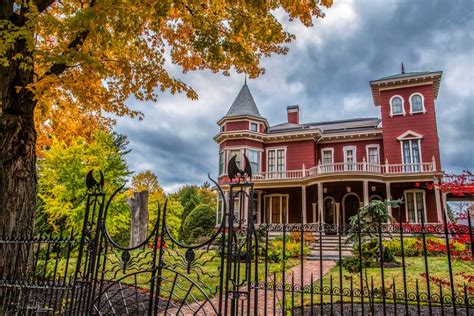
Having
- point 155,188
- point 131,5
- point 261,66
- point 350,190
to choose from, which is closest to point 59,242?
point 131,5

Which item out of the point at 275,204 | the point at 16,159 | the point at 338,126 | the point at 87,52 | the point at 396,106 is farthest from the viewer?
the point at 338,126

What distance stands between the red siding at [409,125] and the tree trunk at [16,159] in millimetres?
19344

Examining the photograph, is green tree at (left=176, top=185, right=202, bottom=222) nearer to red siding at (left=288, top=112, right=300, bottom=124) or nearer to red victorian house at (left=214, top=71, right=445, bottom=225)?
red victorian house at (left=214, top=71, right=445, bottom=225)

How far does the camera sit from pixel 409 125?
19578mm

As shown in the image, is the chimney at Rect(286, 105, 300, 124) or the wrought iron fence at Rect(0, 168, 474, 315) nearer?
the wrought iron fence at Rect(0, 168, 474, 315)

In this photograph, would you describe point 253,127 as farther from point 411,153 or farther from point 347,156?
point 411,153

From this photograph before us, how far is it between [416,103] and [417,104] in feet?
0.28

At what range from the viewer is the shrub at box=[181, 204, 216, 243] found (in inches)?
825

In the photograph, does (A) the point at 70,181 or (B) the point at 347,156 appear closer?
(A) the point at 70,181

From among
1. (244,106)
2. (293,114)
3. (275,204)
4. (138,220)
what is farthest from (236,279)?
(293,114)

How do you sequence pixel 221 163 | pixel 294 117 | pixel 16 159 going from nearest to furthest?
pixel 16 159 < pixel 221 163 < pixel 294 117

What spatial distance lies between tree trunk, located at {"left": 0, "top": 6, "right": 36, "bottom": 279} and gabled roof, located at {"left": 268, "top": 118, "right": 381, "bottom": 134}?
18.4 m

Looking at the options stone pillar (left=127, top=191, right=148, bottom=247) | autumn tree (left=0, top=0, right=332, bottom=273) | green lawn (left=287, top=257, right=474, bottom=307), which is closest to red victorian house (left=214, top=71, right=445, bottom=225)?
stone pillar (left=127, top=191, right=148, bottom=247)

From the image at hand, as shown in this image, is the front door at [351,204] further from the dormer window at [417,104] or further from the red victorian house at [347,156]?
the dormer window at [417,104]
